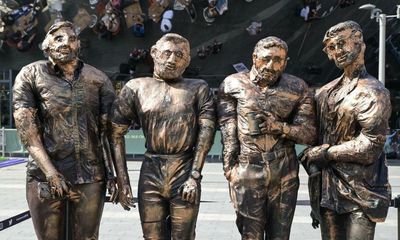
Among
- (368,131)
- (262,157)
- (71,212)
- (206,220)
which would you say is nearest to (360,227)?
(368,131)

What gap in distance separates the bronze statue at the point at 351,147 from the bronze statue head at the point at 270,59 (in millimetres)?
348

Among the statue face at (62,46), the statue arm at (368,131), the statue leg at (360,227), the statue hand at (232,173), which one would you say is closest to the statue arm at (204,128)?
the statue hand at (232,173)

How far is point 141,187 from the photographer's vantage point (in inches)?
151

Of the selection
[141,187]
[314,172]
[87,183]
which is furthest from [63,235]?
[314,172]

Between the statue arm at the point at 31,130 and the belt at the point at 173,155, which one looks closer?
the statue arm at the point at 31,130

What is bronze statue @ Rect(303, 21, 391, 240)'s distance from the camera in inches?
140

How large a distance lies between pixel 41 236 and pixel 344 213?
2186 millimetres

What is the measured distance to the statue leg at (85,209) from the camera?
382 centimetres

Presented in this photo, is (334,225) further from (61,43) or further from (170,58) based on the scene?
(61,43)

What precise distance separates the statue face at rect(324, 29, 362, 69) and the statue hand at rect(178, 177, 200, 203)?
133cm

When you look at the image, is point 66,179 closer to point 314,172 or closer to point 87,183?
point 87,183

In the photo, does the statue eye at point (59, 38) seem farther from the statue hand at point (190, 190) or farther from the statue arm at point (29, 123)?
the statue hand at point (190, 190)

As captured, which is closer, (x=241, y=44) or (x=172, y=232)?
(x=172, y=232)

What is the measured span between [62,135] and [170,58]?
3.11 ft
